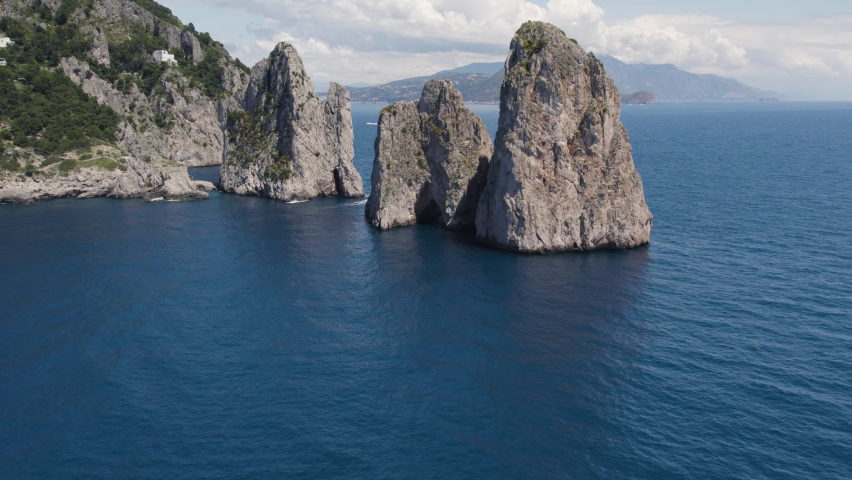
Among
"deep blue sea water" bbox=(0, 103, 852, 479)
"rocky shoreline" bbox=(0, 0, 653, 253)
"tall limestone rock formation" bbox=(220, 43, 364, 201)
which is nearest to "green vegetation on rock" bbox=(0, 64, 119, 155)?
"rocky shoreline" bbox=(0, 0, 653, 253)

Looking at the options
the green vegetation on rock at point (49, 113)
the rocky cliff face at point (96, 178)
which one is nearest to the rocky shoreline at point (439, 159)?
the rocky cliff face at point (96, 178)

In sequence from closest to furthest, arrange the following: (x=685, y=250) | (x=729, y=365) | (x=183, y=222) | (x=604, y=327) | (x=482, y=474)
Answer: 1. (x=482, y=474)
2. (x=729, y=365)
3. (x=604, y=327)
4. (x=685, y=250)
5. (x=183, y=222)

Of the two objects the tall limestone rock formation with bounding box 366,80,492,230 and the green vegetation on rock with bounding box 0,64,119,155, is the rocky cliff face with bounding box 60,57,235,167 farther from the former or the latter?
the tall limestone rock formation with bounding box 366,80,492,230

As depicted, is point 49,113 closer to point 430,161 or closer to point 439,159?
point 430,161

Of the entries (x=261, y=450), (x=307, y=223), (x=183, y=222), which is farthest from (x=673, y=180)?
(x=261, y=450)

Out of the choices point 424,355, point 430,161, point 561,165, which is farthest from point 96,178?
point 424,355

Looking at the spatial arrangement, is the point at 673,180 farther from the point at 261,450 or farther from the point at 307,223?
the point at 261,450

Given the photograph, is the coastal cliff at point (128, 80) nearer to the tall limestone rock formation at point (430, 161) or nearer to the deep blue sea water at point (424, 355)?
the tall limestone rock formation at point (430, 161)
